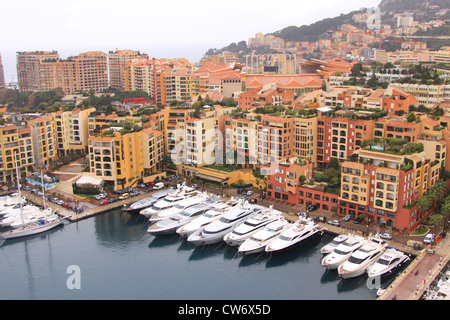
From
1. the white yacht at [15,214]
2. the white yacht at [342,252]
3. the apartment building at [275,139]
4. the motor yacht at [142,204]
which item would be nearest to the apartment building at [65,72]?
the white yacht at [15,214]

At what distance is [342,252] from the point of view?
27312mm

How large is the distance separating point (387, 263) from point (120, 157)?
2368 centimetres

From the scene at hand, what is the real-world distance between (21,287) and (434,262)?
77.3 ft

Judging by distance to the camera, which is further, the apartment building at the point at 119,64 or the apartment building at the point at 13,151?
the apartment building at the point at 119,64

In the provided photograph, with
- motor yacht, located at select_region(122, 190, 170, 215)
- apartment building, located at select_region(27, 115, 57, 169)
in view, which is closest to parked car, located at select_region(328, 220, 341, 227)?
motor yacht, located at select_region(122, 190, 170, 215)

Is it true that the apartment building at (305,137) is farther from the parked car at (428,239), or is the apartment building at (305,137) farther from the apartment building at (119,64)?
the apartment building at (119,64)

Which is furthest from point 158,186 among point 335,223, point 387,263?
point 387,263

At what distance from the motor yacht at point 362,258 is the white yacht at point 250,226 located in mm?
6918

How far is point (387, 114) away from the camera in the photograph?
40.8 m

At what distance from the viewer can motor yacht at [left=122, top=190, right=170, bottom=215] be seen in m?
36.2

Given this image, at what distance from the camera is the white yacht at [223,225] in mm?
30688

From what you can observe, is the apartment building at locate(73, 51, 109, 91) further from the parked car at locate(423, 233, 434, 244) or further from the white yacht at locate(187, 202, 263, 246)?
the parked car at locate(423, 233, 434, 244)

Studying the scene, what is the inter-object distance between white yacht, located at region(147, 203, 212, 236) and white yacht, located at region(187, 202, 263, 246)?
210 cm

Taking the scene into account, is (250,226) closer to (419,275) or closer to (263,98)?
(419,275)
